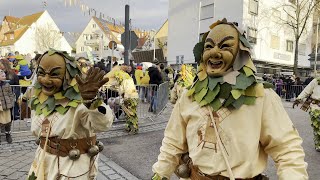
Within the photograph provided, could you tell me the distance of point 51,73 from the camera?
3.17m

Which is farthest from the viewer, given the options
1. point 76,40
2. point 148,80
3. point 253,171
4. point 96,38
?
point 76,40

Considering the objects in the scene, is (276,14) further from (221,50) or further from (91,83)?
(91,83)

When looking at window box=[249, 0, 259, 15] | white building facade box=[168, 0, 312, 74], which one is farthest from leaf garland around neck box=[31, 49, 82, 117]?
window box=[249, 0, 259, 15]

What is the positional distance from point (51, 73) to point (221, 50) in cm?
176

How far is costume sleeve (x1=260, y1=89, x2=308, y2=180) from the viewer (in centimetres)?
197

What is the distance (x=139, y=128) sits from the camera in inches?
354

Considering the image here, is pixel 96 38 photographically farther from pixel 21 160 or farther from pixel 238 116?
pixel 238 116

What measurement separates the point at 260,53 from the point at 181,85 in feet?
71.5

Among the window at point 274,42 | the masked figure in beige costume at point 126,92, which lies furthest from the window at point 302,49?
the masked figure in beige costume at point 126,92

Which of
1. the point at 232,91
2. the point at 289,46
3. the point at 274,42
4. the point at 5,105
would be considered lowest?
the point at 5,105

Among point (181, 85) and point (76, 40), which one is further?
point (76, 40)

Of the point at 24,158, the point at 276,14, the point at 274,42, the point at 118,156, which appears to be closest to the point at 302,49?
the point at 274,42

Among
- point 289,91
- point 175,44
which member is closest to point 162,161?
point 289,91

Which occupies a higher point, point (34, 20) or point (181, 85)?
point (34, 20)
